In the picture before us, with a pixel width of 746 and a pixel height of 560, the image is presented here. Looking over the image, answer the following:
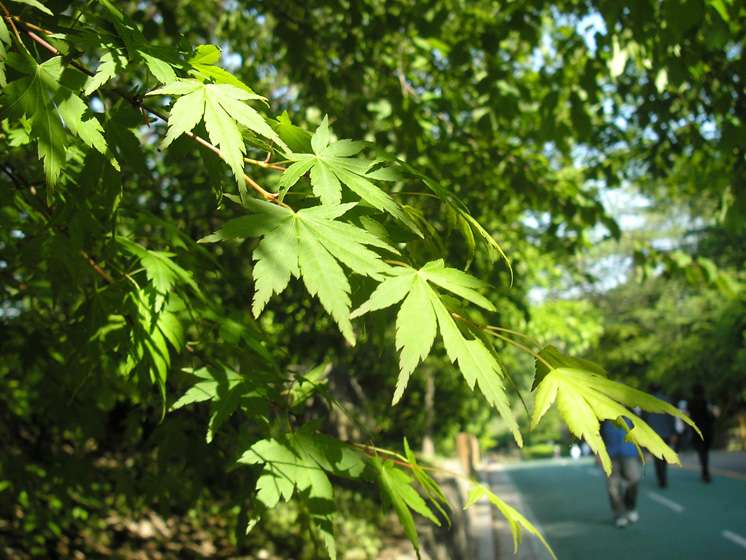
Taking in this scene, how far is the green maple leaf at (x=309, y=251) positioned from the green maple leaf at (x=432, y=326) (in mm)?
49

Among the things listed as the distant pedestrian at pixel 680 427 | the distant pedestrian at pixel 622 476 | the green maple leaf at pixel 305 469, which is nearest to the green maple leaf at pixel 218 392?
the green maple leaf at pixel 305 469

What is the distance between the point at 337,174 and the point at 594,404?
27.1 inches

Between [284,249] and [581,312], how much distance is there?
15439 mm

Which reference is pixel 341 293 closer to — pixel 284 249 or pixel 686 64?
pixel 284 249

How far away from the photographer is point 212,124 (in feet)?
4.06

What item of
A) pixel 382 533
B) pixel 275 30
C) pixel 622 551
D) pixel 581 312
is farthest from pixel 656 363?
pixel 275 30

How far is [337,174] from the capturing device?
136 cm

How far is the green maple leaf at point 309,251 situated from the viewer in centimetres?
114

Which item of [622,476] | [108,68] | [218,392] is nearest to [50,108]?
[108,68]

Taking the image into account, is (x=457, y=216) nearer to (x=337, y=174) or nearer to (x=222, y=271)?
(x=337, y=174)

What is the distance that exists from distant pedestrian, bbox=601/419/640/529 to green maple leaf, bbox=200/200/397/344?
686cm

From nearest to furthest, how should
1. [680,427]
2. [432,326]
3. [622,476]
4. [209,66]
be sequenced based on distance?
[432,326] → [209,66] → [622,476] → [680,427]

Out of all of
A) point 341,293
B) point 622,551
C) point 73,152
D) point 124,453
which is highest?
point 73,152

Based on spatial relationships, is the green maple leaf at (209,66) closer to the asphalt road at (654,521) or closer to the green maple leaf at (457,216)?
the green maple leaf at (457,216)
